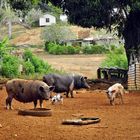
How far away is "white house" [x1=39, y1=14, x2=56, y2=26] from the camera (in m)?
105

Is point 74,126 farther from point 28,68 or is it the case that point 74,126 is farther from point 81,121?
point 28,68

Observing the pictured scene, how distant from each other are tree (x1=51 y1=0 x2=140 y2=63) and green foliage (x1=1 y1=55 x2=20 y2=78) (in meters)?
7.12

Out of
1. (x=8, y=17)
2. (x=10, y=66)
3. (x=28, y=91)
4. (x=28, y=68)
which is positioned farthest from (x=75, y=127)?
(x=8, y=17)

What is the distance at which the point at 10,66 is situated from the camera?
35.9 meters

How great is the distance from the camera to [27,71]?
1515 inches

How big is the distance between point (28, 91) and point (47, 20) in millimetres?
87791

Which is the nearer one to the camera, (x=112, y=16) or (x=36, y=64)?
(x=112, y=16)

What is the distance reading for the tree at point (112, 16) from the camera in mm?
27825

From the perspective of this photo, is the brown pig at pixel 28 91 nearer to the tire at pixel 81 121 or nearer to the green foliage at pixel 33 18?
the tire at pixel 81 121

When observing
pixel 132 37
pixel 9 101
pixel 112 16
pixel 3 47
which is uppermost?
pixel 112 16

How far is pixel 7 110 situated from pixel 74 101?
409 cm

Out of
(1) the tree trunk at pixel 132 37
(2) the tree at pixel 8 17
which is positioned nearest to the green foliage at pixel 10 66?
(1) the tree trunk at pixel 132 37

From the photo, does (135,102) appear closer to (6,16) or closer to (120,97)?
(120,97)

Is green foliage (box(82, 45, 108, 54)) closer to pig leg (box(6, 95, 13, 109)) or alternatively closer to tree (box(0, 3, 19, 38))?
tree (box(0, 3, 19, 38))
